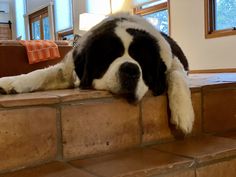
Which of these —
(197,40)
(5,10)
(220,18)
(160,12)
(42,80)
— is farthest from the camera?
(5,10)

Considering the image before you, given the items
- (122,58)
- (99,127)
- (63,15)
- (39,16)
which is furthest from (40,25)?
(99,127)

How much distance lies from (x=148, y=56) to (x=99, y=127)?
0.29m

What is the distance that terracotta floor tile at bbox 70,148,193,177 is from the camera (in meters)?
0.76

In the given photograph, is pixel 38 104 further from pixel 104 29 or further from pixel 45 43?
pixel 45 43

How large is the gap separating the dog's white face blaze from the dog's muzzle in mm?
13

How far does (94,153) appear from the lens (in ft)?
2.97

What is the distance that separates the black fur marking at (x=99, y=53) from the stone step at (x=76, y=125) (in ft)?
0.44

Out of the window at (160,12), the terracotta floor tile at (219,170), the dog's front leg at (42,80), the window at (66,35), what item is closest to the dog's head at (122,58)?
the dog's front leg at (42,80)

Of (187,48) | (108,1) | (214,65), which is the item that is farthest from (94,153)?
(108,1)

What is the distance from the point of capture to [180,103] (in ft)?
3.35

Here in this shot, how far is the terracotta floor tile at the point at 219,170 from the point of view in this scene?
0.88 m

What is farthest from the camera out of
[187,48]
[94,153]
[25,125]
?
[187,48]

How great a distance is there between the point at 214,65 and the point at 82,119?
382 cm

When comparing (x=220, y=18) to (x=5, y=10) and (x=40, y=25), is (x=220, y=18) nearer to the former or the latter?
(x=40, y=25)
